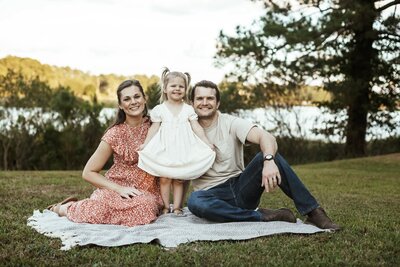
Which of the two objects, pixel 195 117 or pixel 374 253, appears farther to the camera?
pixel 195 117

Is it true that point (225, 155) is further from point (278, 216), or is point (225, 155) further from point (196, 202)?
point (278, 216)

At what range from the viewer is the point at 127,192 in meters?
4.33

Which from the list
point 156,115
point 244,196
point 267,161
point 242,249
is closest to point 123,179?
point 156,115

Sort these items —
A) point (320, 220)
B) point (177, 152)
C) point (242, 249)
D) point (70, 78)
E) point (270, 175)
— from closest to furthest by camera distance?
point (242, 249)
point (270, 175)
point (320, 220)
point (177, 152)
point (70, 78)

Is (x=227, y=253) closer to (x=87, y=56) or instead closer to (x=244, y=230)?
(x=244, y=230)

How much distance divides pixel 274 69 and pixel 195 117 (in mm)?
8752

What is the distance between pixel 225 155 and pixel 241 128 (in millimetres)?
255

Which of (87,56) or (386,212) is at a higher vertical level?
(87,56)

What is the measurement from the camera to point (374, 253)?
133 inches

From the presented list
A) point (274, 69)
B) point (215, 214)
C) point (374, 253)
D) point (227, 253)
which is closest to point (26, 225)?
point (215, 214)

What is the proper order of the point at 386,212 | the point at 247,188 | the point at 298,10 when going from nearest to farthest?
the point at 247,188 → the point at 386,212 → the point at 298,10

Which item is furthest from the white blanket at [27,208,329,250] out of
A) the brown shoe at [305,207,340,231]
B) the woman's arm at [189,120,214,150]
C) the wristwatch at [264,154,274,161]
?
the woman's arm at [189,120,214,150]

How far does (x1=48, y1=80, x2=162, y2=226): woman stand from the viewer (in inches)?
167

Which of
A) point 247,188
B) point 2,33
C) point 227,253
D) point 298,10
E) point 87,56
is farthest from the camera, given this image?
point 87,56
